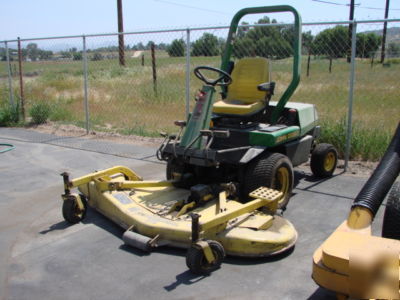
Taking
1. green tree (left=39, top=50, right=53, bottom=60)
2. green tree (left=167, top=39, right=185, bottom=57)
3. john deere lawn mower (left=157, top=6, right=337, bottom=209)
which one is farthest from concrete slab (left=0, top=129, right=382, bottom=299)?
green tree (left=39, top=50, right=53, bottom=60)

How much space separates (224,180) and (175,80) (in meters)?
8.80

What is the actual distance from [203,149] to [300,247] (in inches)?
56.7

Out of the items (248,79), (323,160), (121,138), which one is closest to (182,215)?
(248,79)

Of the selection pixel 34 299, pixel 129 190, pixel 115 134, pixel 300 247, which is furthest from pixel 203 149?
pixel 115 134

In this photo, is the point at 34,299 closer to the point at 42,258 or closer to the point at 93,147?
the point at 42,258

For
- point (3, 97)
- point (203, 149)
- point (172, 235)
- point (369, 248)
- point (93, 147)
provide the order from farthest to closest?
1. point (3, 97)
2. point (93, 147)
3. point (203, 149)
4. point (172, 235)
5. point (369, 248)

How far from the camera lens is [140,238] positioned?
4.04 m

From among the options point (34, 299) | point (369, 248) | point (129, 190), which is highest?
point (369, 248)

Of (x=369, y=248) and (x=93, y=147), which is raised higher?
(x=369, y=248)

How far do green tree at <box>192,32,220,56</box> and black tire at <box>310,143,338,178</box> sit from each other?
3431 mm

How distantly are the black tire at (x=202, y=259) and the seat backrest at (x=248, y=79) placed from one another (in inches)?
98.1

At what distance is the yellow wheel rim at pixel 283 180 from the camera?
5.14 meters

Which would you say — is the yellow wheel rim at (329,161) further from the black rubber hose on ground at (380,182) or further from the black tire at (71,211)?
the black tire at (71,211)

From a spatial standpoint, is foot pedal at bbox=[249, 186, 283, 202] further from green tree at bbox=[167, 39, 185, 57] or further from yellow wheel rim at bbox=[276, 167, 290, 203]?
green tree at bbox=[167, 39, 185, 57]
